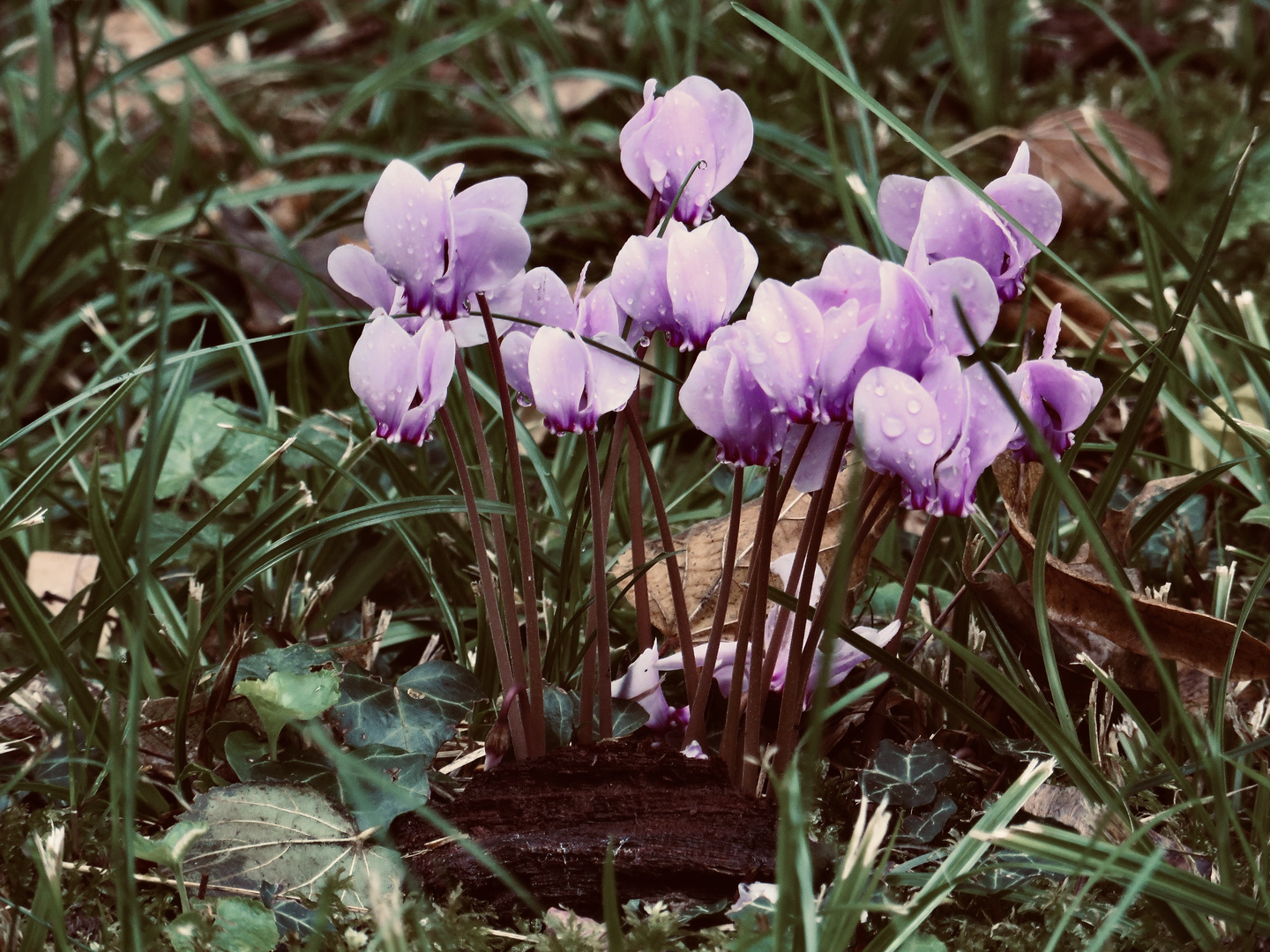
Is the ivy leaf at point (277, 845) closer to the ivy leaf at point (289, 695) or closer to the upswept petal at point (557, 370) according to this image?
the ivy leaf at point (289, 695)

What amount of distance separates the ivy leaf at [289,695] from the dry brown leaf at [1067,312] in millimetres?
1742

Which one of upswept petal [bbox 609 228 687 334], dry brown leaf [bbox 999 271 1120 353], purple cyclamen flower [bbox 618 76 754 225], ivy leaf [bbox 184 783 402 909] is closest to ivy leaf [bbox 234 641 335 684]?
ivy leaf [bbox 184 783 402 909]

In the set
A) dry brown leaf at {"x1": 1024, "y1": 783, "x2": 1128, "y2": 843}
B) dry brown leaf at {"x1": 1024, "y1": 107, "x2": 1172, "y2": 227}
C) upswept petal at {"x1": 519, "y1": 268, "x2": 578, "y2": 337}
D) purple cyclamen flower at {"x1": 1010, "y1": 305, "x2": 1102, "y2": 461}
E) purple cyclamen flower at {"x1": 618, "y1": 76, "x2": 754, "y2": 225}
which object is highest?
purple cyclamen flower at {"x1": 618, "y1": 76, "x2": 754, "y2": 225}

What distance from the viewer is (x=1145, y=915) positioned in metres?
1.16

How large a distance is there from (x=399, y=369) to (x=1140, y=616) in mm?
898

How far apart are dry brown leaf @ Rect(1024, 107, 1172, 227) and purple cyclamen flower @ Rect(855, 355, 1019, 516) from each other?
2046 millimetres

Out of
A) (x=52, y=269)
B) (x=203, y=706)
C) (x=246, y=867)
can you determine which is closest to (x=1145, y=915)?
(x=246, y=867)

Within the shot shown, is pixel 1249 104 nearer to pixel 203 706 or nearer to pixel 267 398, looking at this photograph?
pixel 267 398

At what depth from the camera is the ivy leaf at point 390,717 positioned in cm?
140

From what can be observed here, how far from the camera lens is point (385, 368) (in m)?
1.17

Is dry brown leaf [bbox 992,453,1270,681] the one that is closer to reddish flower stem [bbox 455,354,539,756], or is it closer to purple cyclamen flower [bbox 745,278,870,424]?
purple cyclamen flower [bbox 745,278,870,424]

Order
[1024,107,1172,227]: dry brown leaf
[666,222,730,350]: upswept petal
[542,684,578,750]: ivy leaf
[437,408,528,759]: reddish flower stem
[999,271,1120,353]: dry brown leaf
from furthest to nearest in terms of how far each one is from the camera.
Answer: [1024,107,1172,227]: dry brown leaf < [999,271,1120,353]: dry brown leaf < [542,684,578,750]: ivy leaf < [437,408,528,759]: reddish flower stem < [666,222,730,350]: upswept petal

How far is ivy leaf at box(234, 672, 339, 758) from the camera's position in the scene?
1288mm

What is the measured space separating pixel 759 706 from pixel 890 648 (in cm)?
20
